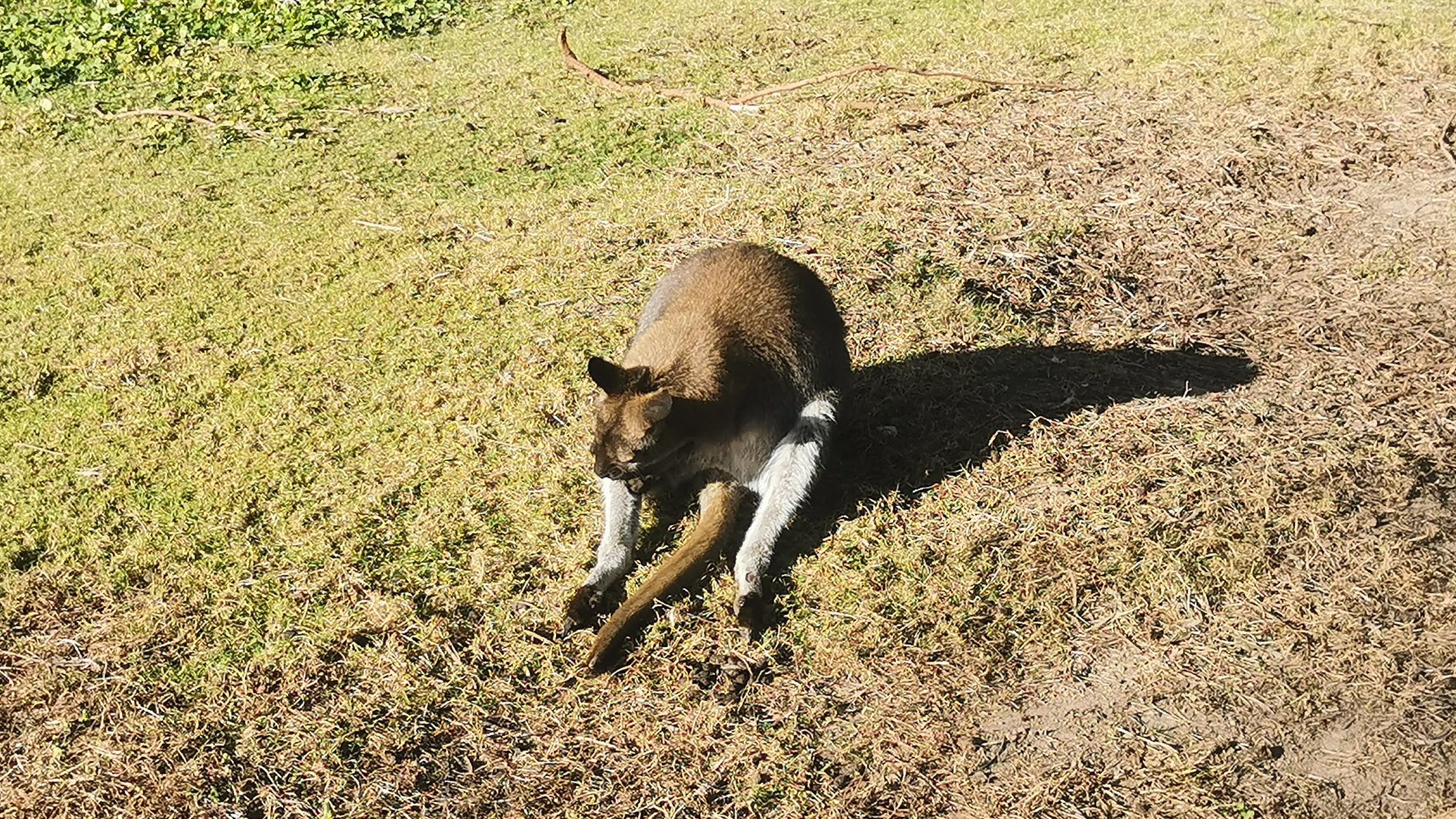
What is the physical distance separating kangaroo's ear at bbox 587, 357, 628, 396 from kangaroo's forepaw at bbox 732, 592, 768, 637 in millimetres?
738

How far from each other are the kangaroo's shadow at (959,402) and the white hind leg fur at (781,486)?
0.15 meters

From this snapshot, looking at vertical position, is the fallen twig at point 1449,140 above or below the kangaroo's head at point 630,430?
below

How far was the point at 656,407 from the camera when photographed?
152 inches

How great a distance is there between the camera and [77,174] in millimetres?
7504

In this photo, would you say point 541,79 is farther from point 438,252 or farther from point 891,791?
point 891,791

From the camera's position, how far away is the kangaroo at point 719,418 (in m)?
3.95

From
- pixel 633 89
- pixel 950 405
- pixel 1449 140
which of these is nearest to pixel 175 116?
pixel 633 89

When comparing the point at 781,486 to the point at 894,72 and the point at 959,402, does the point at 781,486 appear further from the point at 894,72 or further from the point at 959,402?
the point at 894,72

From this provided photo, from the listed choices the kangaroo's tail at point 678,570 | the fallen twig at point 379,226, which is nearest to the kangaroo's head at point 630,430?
the kangaroo's tail at point 678,570

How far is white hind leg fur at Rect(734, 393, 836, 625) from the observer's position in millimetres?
4148

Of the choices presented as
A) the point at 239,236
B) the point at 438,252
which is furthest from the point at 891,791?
the point at 239,236

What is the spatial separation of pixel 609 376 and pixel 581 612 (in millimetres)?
734

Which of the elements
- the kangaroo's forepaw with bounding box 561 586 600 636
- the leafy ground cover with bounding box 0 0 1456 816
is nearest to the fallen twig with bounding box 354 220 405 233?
the leafy ground cover with bounding box 0 0 1456 816

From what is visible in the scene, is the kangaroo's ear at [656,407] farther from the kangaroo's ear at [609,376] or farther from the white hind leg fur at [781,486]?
the white hind leg fur at [781,486]
